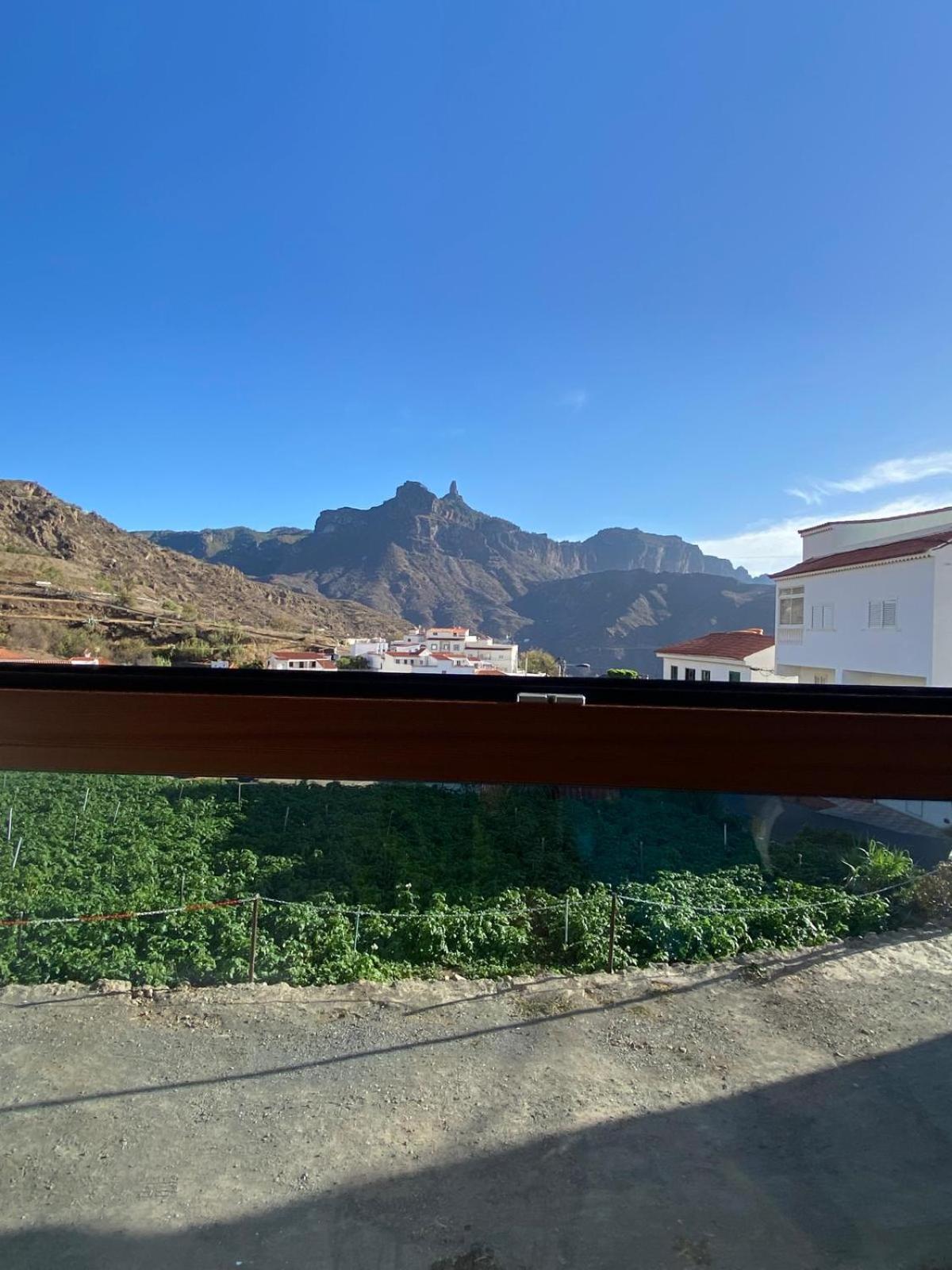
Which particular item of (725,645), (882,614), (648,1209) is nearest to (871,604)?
(882,614)

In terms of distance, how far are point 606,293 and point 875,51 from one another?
0.61 m

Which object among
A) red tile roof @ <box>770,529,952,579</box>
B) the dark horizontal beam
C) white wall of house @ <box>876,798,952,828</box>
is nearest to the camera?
the dark horizontal beam

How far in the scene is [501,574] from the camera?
1212 mm

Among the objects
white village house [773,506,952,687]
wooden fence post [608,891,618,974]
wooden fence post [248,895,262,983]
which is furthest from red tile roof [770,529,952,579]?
wooden fence post [248,895,262,983]

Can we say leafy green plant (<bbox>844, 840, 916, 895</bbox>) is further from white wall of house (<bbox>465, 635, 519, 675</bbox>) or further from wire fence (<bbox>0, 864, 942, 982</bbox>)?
white wall of house (<bbox>465, 635, 519, 675</bbox>)

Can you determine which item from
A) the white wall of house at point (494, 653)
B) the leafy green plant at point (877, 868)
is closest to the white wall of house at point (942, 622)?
the leafy green plant at point (877, 868)

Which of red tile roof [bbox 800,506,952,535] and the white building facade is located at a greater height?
red tile roof [bbox 800,506,952,535]

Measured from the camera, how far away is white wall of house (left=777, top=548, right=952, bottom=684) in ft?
3.72

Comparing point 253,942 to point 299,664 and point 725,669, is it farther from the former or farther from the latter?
point 725,669

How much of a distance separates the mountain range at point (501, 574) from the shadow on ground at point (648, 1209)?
0.71 metres

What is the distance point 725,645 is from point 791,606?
152mm

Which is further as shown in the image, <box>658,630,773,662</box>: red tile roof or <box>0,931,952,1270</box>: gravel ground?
<box>658,630,773,662</box>: red tile roof

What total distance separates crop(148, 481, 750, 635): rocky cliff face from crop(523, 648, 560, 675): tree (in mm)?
66

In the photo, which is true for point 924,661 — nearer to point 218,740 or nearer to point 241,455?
point 218,740
